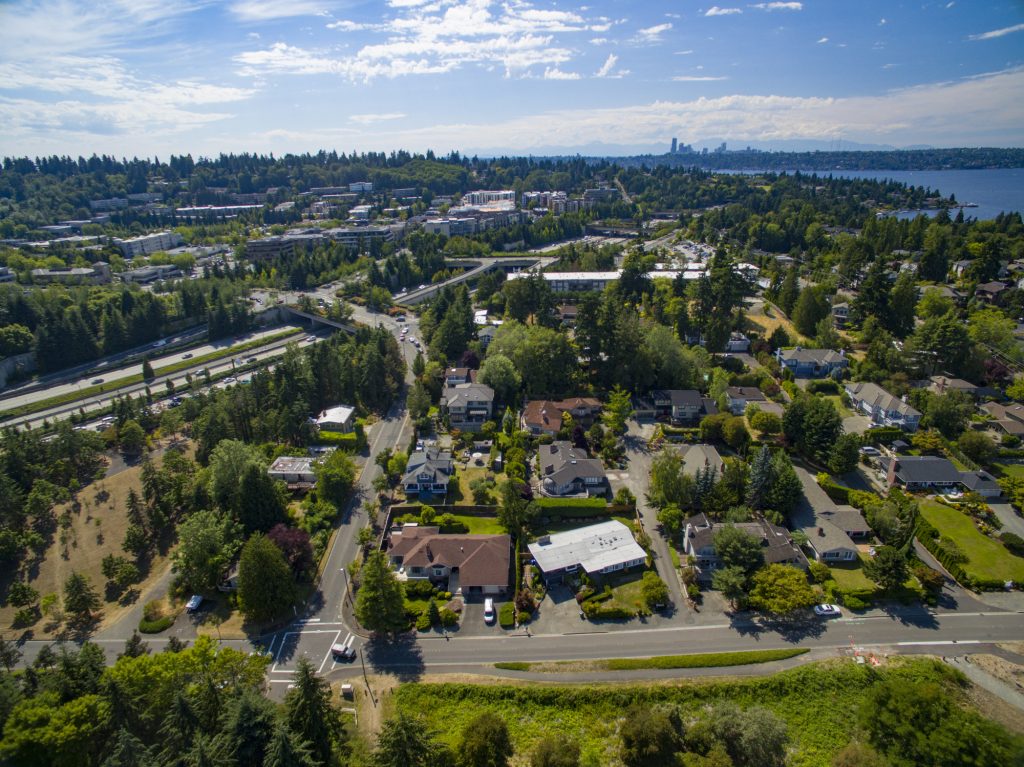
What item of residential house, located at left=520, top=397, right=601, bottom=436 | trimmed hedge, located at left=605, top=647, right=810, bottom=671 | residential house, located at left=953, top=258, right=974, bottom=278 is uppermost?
residential house, located at left=953, top=258, right=974, bottom=278

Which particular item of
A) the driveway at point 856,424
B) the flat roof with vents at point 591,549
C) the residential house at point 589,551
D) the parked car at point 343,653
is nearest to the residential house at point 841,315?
the driveway at point 856,424

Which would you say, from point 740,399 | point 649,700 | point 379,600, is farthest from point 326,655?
point 740,399

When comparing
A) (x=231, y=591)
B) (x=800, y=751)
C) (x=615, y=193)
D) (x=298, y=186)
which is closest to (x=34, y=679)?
(x=231, y=591)

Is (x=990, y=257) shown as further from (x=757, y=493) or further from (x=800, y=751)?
(x=800, y=751)

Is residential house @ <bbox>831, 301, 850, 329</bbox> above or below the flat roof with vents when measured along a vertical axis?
above

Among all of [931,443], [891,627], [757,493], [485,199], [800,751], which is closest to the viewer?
[800,751]

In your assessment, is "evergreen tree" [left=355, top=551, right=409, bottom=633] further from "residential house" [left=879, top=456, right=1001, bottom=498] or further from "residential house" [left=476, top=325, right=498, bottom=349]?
"residential house" [left=476, top=325, right=498, bottom=349]

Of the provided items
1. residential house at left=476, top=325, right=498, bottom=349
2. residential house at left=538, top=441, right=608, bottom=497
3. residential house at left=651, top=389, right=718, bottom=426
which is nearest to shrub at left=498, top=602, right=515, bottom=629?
residential house at left=538, top=441, right=608, bottom=497

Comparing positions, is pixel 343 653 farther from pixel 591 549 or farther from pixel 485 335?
pixel 485 335
